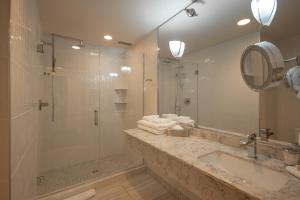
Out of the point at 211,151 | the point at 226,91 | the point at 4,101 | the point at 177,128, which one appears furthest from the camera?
the point at 177,128

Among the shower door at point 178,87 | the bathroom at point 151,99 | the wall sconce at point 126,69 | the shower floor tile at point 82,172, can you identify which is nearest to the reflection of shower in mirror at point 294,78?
the bathroom at point 151,99

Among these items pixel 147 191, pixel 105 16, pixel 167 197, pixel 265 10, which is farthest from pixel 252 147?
pixel 105 16

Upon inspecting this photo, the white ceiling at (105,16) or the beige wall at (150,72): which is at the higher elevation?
the white ceiling at (105,16)

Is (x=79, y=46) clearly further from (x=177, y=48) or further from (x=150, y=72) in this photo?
(x=177, y=48)

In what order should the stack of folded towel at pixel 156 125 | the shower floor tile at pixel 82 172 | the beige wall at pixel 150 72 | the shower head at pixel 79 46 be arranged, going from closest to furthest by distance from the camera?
the stack of folded towel at pixel 156 125 → the shower floor tile at pixel 82 172 → the beige wall at pixel 150 72 → the shower head at pixel 79 46

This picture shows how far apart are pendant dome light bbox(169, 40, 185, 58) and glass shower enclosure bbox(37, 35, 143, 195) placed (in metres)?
0.80

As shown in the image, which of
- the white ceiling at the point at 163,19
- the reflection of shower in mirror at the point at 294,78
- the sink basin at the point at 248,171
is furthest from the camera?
the white ceiling at the point at 163,19

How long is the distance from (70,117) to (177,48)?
2143 mm

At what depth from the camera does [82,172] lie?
2441mm

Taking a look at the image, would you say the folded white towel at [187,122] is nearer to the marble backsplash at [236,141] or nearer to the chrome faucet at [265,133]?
the marble backsplash at [236,141]

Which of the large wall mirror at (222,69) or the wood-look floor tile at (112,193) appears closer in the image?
the large wall mirror at (222,69)

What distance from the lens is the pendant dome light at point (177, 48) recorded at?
188cm

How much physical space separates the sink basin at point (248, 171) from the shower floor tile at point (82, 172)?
1645 millimetres

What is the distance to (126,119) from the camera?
3037mm
